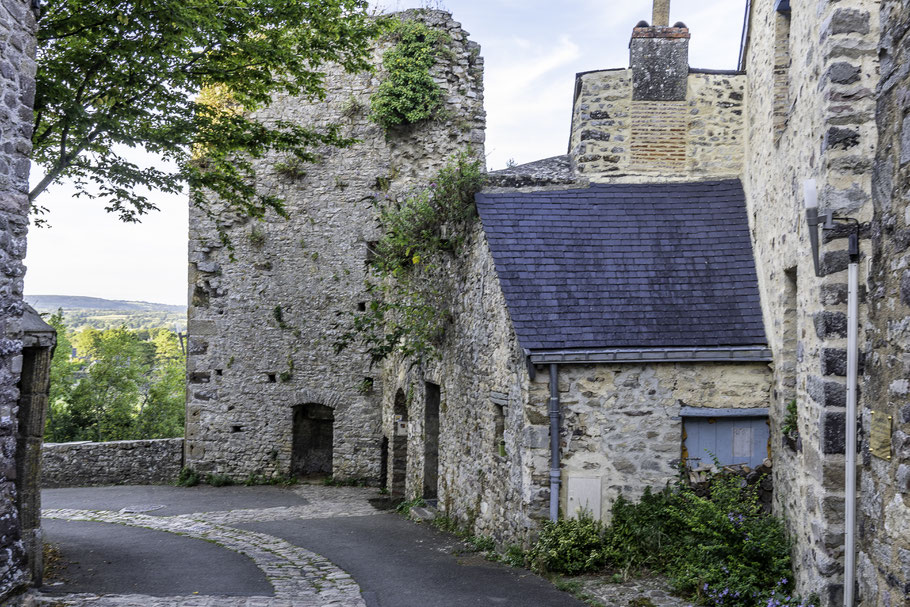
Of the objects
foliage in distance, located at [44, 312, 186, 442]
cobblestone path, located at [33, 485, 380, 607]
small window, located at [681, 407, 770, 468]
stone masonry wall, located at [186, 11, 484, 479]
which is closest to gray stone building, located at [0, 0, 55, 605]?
cobblestone path, located at [33, 485, 380, 607]

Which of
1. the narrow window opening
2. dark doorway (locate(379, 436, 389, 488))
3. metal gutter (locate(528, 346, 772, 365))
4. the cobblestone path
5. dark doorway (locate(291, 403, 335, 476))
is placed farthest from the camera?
dark doorway (locate(291, 403, 335, 476))

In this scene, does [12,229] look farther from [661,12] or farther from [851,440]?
[661,12]

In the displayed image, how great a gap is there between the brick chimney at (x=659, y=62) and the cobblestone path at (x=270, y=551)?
21.9 feet

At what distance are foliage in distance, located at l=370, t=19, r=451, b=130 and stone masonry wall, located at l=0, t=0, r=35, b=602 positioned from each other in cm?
705

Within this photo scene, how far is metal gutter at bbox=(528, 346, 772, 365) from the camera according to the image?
23.8 ft

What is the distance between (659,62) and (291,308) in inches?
343

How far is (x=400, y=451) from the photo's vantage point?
12.9 metres

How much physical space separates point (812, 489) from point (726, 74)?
545 centimetres

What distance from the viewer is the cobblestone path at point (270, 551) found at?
6.38 m

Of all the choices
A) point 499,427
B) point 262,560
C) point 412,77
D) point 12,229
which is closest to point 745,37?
point 499,427

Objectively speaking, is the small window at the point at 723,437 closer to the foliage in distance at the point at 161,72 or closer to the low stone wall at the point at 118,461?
the foliage in distance at the point at 161,72

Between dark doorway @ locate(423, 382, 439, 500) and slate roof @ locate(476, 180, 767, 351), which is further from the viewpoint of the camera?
dark doorway @ locate(423, 382, 439, 500)

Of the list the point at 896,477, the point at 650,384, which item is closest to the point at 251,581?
the point at 650,384

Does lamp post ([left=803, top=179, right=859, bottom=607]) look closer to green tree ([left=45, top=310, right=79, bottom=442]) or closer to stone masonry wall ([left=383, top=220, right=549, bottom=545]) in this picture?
stone masonry wall ([left=383, top=220, right=549, bottom=545])
